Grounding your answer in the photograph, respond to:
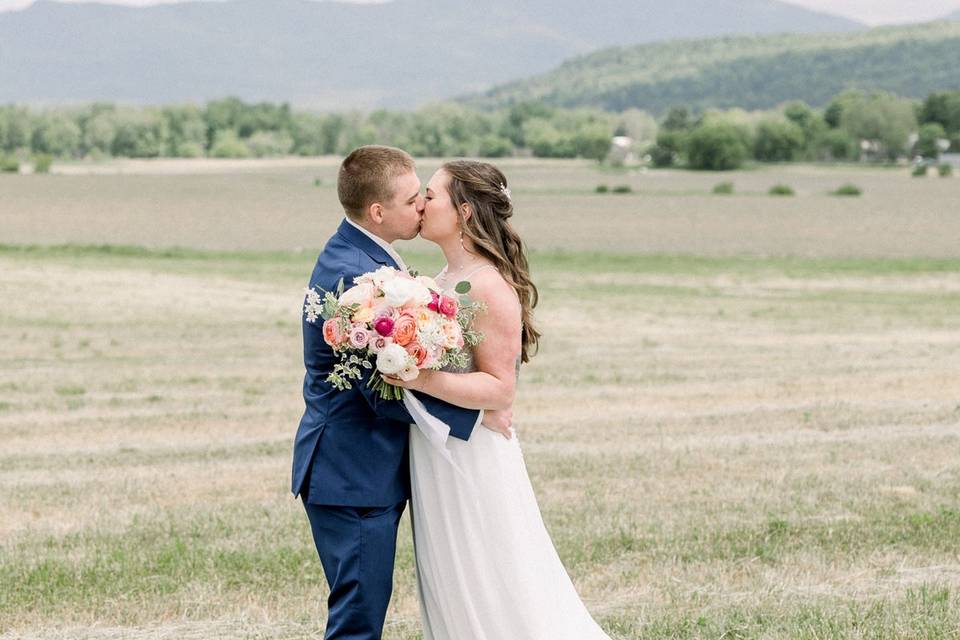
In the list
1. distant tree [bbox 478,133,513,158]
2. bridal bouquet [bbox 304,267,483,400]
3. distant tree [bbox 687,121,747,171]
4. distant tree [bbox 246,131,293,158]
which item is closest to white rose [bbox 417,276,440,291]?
bridal bouquet [bbox 304,267,483,400]

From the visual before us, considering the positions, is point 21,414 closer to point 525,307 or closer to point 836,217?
point 525,307

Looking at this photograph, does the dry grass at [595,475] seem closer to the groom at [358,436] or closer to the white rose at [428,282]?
the groom at [358,436]

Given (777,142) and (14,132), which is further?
(14,132)

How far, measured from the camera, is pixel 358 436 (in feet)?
14.9

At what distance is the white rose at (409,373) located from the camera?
168 inches

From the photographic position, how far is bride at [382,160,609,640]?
4.64m

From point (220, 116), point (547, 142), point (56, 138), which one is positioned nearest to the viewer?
point (56, 138)

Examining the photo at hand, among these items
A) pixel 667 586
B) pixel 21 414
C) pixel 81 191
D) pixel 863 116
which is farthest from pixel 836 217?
pixel 863 116

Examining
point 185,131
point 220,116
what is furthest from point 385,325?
point 220,116

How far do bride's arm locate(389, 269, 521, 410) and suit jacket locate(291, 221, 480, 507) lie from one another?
0.10m

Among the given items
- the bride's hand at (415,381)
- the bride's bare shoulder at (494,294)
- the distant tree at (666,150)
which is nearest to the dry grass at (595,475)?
the bride's bare shoulder at (494,294)

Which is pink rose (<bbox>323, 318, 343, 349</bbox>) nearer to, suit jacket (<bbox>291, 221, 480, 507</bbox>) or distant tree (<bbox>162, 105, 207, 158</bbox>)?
suit jacket (<bbox>291, 221, 480, 507</bbox>)

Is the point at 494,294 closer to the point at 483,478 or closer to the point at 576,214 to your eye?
the point at 483,478

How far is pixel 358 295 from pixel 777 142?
144117mm
